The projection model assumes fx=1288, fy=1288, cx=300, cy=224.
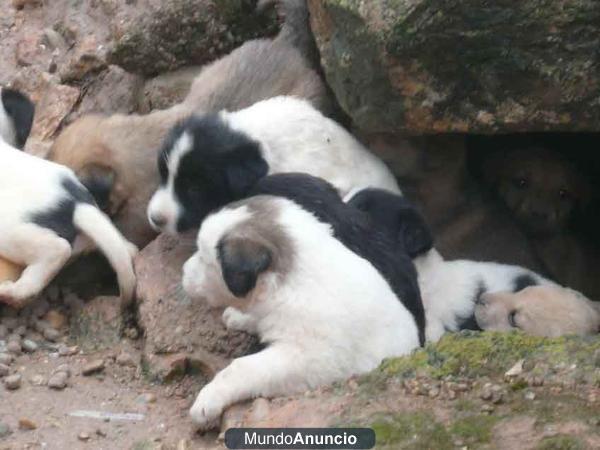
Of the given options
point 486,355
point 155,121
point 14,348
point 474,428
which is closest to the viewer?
point 474,428

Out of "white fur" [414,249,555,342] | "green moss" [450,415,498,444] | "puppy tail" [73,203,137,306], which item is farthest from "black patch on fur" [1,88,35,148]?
"green moss" [450,415,498,444]

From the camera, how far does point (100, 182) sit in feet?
22.4

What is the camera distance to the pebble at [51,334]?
20.3 ft

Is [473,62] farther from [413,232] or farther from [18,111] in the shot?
[18,111]

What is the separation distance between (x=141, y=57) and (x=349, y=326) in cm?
302

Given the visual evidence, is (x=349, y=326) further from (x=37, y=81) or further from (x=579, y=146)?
(x=37, y=81)

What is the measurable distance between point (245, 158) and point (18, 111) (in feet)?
5.19

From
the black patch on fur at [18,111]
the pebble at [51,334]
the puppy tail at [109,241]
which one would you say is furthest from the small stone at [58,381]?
the black patch on fur at [18,111]

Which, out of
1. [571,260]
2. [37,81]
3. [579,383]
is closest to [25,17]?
[37,81]

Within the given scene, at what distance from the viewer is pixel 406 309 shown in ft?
18.6

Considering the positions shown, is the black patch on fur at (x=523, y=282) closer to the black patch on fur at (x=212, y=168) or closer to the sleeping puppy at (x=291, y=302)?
the sleeping puppy at (x=291, y=302)

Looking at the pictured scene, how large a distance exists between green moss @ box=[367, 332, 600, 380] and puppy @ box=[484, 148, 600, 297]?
6.81 ft

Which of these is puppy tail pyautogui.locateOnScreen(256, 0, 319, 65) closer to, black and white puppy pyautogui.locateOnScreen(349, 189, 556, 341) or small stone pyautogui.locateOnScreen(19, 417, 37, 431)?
black and white puppy pyautogui.locateOnScreen(349, 189, 556, 341)

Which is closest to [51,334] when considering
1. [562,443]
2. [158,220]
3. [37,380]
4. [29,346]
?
[29,346]
